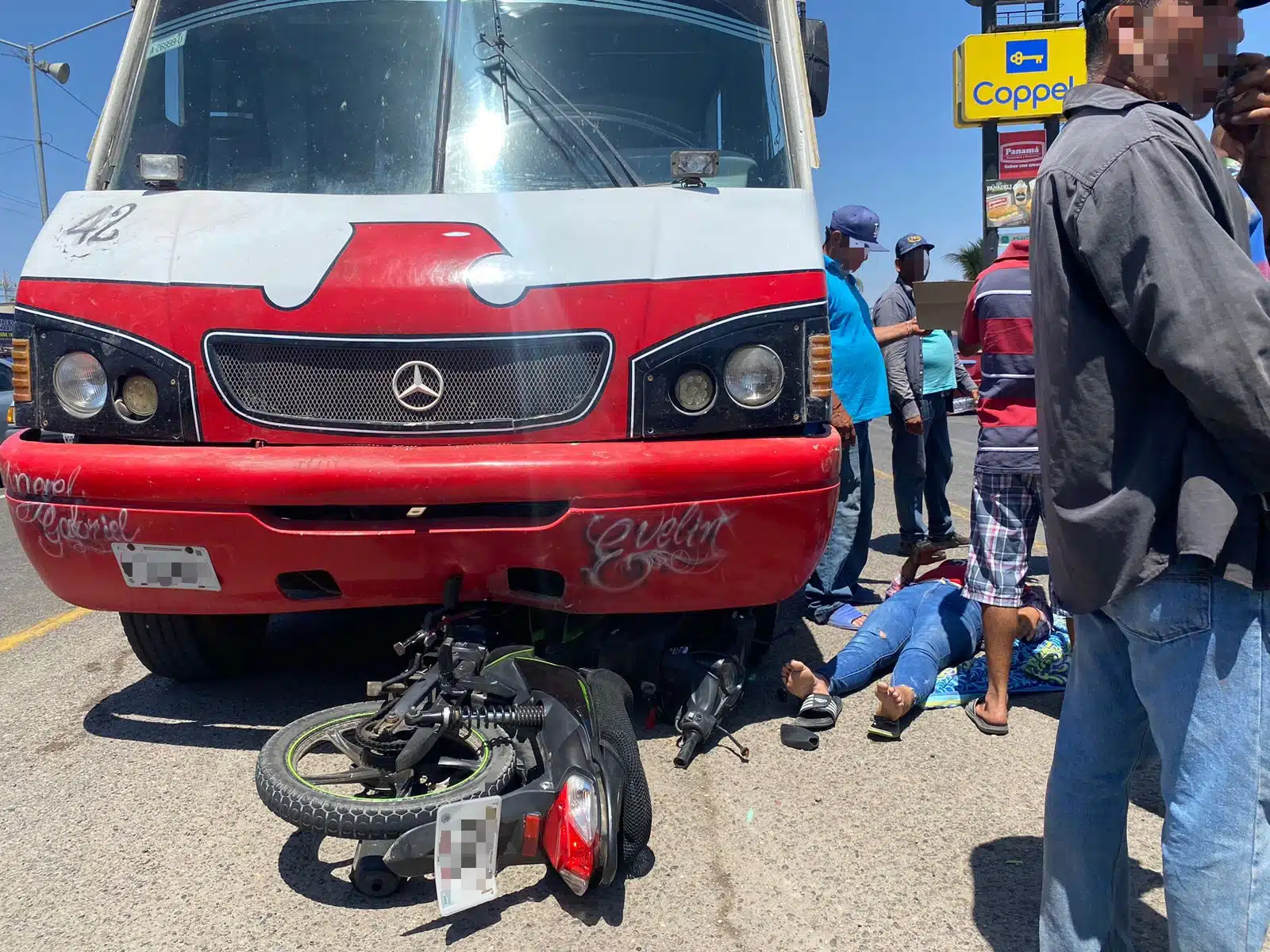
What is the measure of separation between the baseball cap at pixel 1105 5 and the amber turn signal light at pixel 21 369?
2.89 metres

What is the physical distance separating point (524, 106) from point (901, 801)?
252 cm

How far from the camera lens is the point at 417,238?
9.66 ft

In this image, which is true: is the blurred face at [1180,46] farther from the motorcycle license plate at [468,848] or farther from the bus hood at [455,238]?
the motorcycle license plate at [468,848]

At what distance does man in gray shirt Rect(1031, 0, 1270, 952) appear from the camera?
5.02ft

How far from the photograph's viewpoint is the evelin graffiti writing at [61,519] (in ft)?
9.49

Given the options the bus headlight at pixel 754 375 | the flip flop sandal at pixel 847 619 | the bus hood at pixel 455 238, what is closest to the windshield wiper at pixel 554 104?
the bus hood at pixel 455 238

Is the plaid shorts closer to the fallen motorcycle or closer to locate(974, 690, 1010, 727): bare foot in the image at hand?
locate(974, 690, 1010, 727): bare foot

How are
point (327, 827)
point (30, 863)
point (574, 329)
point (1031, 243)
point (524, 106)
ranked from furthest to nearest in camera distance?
1. point (524, 106)
2. point (574, 329)
3. point (30, 863)
4. point (327, 827)
5. point (1031, 243)

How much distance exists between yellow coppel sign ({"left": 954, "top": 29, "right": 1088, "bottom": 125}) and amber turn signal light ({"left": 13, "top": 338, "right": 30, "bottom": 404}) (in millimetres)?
29250

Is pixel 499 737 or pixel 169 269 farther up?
pixel 169 269

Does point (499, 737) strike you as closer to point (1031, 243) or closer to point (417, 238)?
point (417, 238)

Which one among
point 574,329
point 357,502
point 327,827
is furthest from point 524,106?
point 327,827

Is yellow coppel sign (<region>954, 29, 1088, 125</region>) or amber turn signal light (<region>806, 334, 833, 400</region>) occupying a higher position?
yellow coppel sign (<region>954, 29, 1088, 125</region>)

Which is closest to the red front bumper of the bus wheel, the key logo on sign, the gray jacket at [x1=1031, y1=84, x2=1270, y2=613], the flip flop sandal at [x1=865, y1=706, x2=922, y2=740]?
the bus wheel
